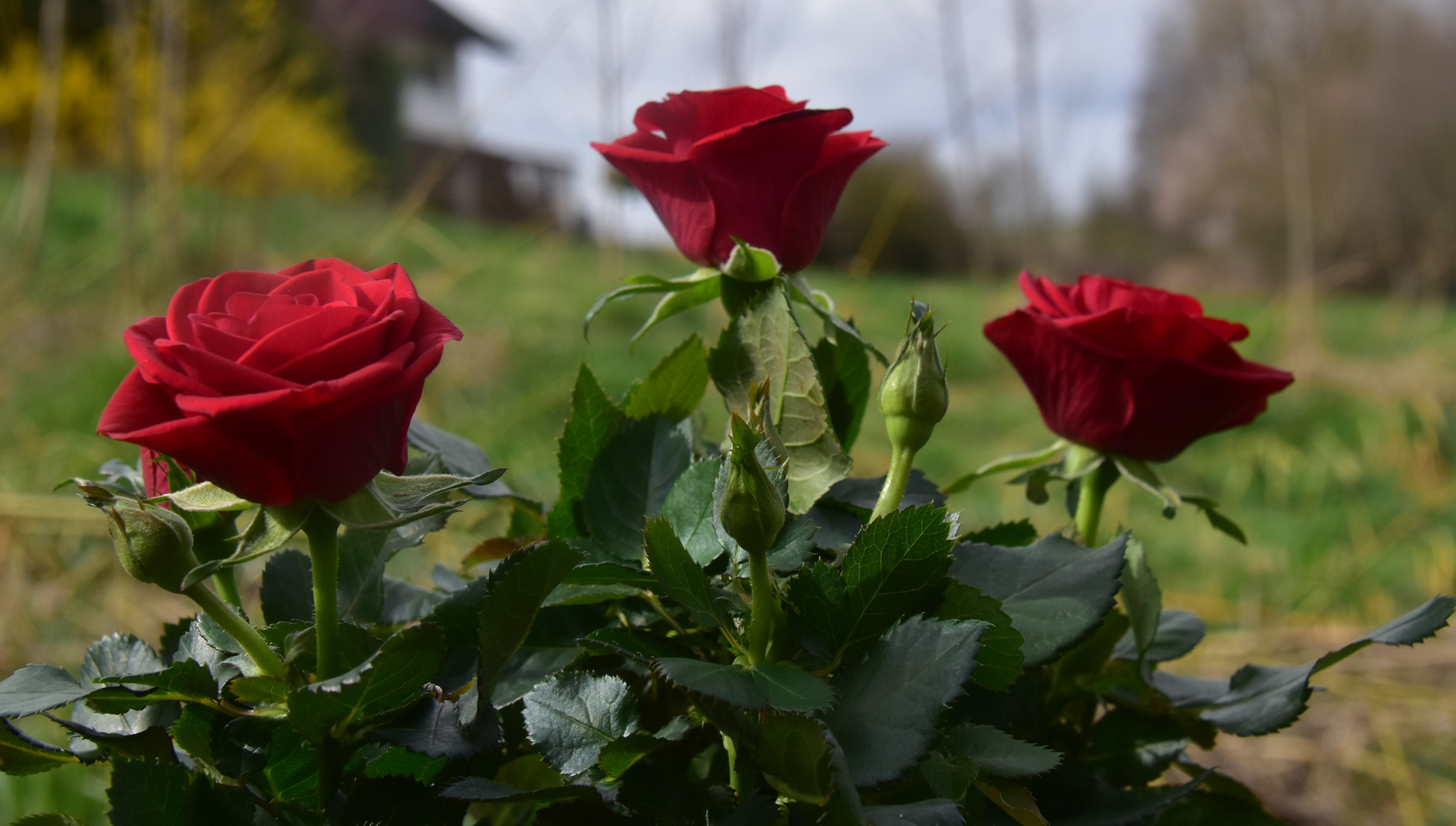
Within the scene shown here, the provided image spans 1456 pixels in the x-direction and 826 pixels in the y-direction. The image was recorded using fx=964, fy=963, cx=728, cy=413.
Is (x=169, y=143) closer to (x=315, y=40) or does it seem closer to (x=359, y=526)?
(x=359, y=526)

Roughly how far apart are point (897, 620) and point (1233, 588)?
5.56 ft

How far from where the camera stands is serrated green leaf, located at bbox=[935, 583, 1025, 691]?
0.70 ft

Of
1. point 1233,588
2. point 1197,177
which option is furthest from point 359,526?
point 1197,177

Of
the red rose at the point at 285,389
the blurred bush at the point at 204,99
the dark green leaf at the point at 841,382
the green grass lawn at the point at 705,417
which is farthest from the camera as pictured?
the blurred bush at the point at 204,99

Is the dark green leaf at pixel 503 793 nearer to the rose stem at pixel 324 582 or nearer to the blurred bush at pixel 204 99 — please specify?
the rose stem at pixel 324 582

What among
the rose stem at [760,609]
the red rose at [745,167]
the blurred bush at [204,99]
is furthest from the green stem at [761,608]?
the blurred bush at [204,99]

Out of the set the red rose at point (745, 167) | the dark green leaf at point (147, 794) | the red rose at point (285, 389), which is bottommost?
the dark green leaf at point (147, 794)

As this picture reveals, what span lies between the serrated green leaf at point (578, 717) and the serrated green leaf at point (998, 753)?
0.07m

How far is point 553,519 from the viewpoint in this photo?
0.91 ft

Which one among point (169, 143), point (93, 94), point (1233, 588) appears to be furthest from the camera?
point (93, 94)

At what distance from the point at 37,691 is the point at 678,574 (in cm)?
15

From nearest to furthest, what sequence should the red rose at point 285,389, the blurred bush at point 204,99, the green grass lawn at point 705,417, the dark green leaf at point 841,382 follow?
the red rose at point 285,389 < the dark green leaf at point 841,382 < the green grass lawn at point 705,417 < the blurred bush at point 204,99

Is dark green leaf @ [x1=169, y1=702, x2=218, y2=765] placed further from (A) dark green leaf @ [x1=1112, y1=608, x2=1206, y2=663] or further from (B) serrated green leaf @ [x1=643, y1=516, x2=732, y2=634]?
(A) dark green leaf @ [x1=1112, y1=608, x2=1206, y2=663]

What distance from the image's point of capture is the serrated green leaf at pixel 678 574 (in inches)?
8.0
